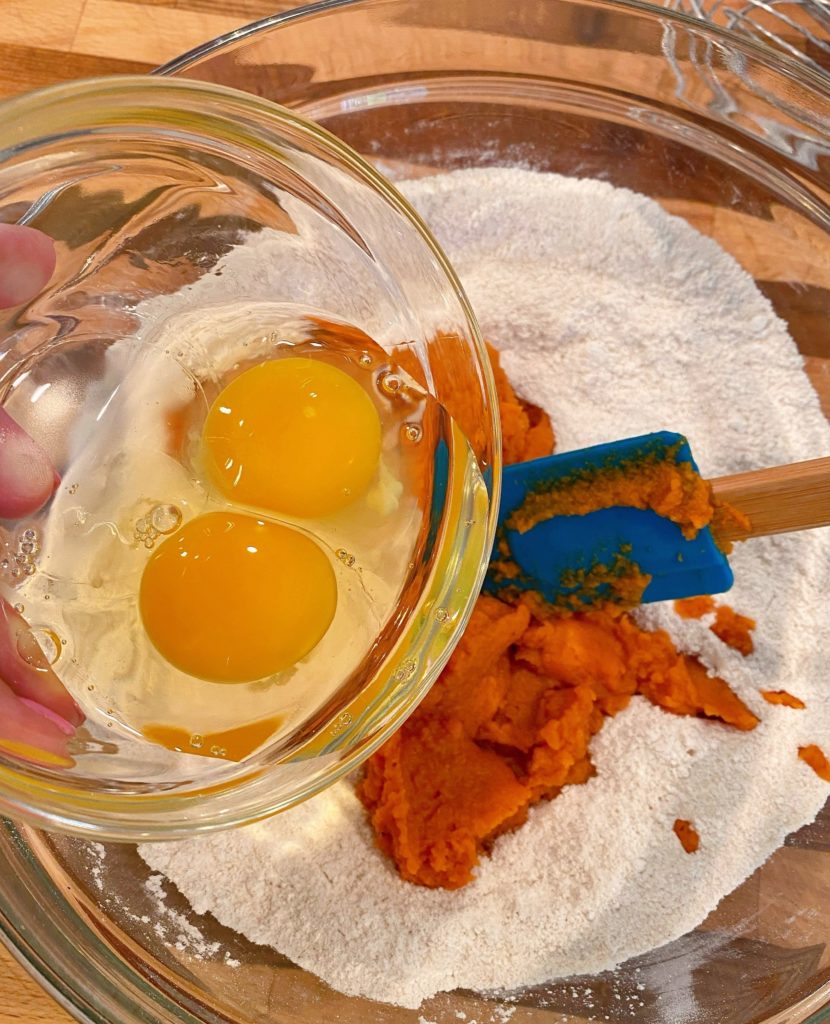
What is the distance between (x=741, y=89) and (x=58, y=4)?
1577 millimetres

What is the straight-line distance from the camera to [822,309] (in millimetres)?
1923

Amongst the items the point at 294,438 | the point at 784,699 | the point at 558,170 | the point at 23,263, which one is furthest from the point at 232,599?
the point at 558,170

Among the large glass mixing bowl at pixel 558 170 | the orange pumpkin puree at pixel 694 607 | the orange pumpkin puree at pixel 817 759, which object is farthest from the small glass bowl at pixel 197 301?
the orange pumpkin puree at pixel 817 759

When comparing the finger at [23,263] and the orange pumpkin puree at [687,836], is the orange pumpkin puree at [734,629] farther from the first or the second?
the finger at [23,263]

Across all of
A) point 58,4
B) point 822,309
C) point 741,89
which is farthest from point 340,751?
point 58,4

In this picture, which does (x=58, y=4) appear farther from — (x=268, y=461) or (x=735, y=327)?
(x=735, y=327)

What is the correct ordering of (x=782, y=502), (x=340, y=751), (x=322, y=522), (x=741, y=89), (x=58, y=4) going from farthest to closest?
(x=58, y=4) < (x=741, y=89) < (x=322, y=522) < (x=782, y=502) < (x=340, y=751)

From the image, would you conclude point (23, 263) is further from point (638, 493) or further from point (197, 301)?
point (638, 493)

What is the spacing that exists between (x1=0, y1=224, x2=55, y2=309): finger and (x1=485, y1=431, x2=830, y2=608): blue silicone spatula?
91 cm

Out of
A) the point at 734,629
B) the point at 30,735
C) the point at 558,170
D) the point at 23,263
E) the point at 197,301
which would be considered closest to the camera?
the point at 30,735

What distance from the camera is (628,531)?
1558 mm

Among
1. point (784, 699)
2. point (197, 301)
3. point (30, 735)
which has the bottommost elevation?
point (784, 699)

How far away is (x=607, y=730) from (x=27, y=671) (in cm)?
106

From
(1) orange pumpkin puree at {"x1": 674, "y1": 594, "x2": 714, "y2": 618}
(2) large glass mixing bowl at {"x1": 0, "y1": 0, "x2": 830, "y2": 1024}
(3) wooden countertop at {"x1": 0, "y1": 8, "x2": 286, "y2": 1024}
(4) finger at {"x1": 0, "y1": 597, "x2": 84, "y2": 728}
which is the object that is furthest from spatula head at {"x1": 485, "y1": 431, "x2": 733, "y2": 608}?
(3) wooden countertop at {"x1": 0, "y1": 8, "x2": 286, "y2": 1024}
